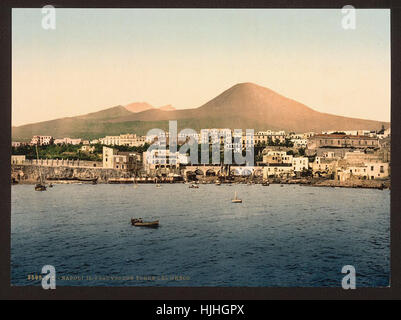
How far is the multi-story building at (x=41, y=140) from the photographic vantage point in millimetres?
5405

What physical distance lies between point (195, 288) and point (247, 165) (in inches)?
106

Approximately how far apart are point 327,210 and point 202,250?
4.30 meters

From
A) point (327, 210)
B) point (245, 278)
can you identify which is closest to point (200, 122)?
point (245, 278)

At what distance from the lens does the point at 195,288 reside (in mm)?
4004

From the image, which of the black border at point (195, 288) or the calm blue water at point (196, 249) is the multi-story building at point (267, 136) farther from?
the black border at point (195, 288)

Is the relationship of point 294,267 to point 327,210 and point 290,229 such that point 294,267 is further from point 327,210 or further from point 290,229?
point 327,210

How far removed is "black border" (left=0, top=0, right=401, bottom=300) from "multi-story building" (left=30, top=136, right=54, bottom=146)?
137cm

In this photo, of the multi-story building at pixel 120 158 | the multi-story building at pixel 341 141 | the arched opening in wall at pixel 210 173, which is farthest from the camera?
the multi-story building at pixel 120 158

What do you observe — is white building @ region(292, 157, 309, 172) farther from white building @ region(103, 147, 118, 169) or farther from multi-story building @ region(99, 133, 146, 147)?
white building @ region(103, 147, 118, 169)

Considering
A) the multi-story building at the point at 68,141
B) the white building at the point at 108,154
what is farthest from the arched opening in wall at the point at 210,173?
the multi-story building at the point at 68,141

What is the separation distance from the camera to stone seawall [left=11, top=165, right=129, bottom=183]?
575 centimetres

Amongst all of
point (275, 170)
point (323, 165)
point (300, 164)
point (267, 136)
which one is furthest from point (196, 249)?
point (323, 165)

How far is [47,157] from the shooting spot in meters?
6.30

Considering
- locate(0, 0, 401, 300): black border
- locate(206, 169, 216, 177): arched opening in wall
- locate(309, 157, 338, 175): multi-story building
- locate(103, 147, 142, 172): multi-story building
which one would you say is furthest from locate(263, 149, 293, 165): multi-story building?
locate(103, 147, 142, 172): multi-story building
